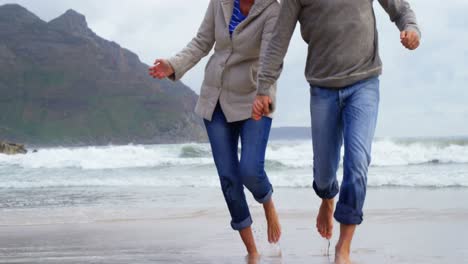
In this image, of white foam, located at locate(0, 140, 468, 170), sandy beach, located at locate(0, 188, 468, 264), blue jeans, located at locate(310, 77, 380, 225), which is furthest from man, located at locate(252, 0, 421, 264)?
white foam, located at locate(0, 140, 468, 170)

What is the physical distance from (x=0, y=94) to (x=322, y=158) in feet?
486

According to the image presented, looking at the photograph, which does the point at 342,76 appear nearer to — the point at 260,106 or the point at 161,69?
the point at 260,106

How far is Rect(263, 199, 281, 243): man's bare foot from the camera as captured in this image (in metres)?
4.88

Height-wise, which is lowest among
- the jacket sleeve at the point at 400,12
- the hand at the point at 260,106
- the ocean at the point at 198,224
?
the ocean at the point at 198,224

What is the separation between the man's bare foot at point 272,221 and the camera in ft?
16.0

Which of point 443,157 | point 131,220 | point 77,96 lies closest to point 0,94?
point 77,96

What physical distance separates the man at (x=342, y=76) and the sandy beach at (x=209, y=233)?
1.04 m

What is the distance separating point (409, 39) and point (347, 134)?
629 millimetres

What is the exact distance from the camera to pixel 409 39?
144 inches

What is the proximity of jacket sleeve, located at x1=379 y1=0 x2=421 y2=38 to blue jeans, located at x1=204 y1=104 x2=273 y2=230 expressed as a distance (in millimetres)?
1048

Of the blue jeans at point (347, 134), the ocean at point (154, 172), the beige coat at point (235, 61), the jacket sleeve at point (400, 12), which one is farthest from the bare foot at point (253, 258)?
the ocean at point (154, 172)

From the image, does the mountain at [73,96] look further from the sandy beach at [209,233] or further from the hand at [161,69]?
the hand at [161,69]

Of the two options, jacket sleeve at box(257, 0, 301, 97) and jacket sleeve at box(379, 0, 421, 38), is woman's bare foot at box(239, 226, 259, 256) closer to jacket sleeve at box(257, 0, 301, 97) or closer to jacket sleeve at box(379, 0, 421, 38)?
jacket sleeve at box(257, 0, 301, 97)

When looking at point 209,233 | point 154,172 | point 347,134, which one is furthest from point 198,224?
point 154,172
